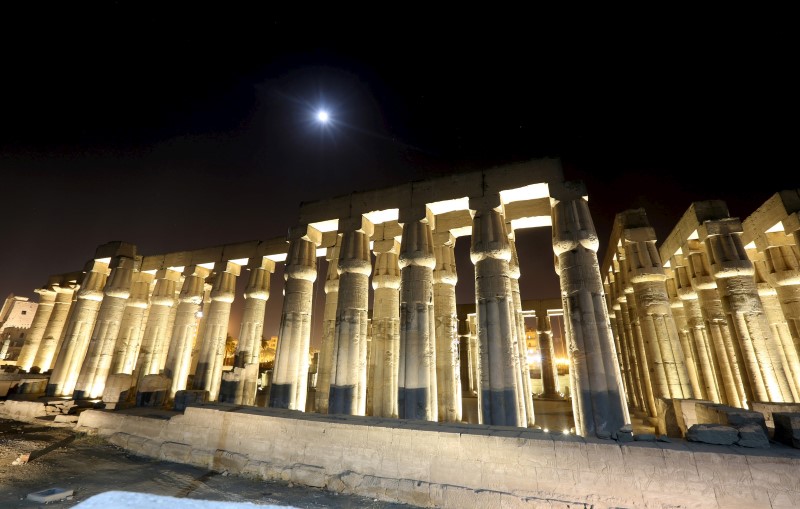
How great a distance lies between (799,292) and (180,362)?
24.8 metres

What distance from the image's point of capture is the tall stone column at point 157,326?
17688 millimetres

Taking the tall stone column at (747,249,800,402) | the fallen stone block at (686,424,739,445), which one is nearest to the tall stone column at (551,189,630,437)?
the fallen stone block at (686,424,739,445)

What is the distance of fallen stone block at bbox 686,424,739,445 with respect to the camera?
20.0ft

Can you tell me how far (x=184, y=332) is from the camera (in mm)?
16672

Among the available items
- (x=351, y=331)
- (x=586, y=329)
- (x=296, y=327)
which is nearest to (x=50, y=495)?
(x=296, y=327)

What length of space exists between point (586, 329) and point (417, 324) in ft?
14.7

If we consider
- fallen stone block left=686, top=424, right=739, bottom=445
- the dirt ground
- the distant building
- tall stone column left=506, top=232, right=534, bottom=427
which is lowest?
the dirt ground

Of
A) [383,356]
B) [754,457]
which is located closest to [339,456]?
[383,356]

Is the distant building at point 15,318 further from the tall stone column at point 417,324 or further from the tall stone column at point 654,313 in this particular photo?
the tall stone column at point 654,313

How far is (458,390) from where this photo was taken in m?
11.9

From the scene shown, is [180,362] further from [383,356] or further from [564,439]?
[564,439]

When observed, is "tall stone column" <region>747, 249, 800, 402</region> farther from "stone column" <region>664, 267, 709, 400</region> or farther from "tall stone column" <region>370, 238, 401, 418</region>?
"tall stone column" <region>370, 238, 401, 418</region>

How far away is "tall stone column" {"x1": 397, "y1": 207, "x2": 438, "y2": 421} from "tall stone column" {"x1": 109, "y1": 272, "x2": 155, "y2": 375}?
15.1 metres

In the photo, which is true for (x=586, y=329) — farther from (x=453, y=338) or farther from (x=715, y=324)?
(x=715, y=324)
